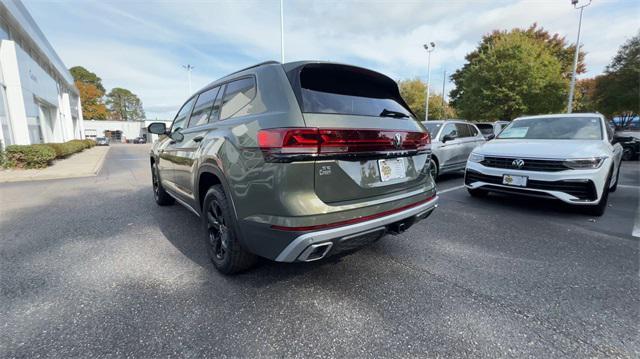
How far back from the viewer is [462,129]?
8.34 meters

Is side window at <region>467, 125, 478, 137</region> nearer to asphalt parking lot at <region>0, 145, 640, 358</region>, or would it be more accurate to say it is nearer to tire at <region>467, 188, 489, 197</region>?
tire at <region>467, 188, 489, 197</region>

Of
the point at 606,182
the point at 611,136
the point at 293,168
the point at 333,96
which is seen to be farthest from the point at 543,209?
the point at 293,168

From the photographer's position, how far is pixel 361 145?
2104 mm

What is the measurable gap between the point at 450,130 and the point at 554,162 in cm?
385

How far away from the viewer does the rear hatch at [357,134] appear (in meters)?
1.98

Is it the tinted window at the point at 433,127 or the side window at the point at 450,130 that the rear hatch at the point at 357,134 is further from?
the side window at the point at 450,130

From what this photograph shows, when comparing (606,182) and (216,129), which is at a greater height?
(216,129)

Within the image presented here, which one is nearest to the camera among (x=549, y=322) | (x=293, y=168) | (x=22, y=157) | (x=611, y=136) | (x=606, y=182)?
(x=293, y=168)

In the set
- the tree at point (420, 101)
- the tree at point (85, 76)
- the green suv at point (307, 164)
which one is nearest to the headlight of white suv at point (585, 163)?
the green suv at point (307, 164)

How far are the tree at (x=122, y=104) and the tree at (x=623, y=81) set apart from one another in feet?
347

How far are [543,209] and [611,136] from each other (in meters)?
1.90

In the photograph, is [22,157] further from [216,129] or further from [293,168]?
[293,168]

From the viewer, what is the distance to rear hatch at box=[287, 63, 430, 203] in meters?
1.98

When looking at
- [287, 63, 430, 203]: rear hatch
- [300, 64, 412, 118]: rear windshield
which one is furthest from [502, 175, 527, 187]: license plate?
[300, 64, 412, 118]: rear windshield
